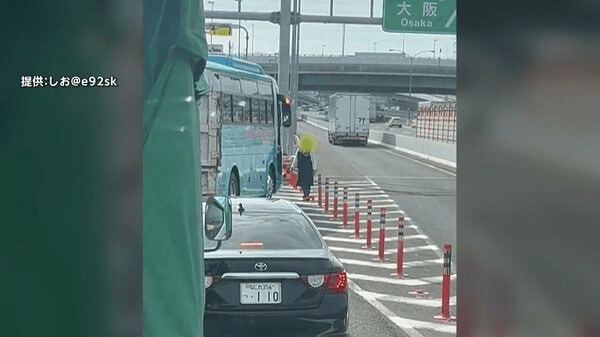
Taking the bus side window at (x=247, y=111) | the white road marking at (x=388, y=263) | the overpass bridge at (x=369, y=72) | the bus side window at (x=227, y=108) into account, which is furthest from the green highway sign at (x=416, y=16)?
the overpass bridge at (x=369, y=72)

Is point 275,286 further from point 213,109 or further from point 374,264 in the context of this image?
point 213,109

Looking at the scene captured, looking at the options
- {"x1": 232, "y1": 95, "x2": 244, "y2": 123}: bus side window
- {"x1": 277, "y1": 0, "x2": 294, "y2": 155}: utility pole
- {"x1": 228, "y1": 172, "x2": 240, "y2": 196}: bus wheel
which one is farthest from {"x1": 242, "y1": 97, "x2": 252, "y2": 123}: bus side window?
{"x1": 277, "y1": 0, "x2": 294, "y2": 155}: utility pole

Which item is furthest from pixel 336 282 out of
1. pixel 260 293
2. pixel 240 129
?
pixel 240 129

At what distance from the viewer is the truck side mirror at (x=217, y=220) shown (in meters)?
4.70

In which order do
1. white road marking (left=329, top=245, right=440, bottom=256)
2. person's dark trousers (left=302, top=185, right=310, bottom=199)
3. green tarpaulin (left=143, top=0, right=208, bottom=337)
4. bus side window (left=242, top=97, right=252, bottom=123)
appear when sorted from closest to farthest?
green tarpaulin (left=143, top=0, right=208, bottom=337), white road marking (left=329, top=245, right=440, bottom=256), bus side window (left=242, top=97, right=252, bottom=123), person's dark trousers (left=302, top=185, right=310, bottom=199)

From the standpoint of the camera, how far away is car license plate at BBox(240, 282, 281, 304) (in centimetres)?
763

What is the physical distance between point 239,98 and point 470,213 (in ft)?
64.4

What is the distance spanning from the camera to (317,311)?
25.4ft

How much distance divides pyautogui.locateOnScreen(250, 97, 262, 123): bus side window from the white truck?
42395 mm

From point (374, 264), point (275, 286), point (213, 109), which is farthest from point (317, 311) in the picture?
point (213, 109)

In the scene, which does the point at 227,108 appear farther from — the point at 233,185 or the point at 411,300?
the point at 411,300

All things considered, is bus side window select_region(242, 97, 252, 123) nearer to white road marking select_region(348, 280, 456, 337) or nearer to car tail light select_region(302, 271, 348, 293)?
white road marking select_region(348, 280, 456, 337)

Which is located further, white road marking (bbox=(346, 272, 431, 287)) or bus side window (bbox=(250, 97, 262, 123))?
bus side window (bbox=(250, 97, 262, 123))

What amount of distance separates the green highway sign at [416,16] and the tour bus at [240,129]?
3.96 m
